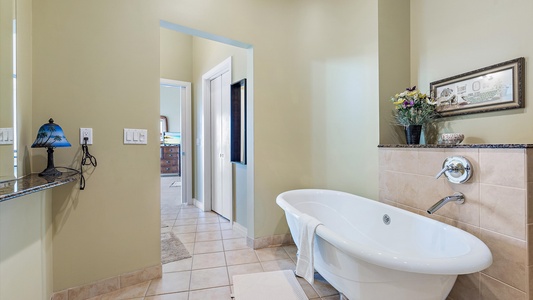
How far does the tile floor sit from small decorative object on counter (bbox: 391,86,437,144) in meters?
1.43

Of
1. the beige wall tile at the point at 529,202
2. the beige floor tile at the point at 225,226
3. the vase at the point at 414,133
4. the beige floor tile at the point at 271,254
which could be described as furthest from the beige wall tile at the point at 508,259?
the beige floor tile at the point at 225,226

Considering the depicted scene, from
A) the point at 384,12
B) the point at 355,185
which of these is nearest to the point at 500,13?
the point at 384,12

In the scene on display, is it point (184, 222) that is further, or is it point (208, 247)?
point (184, 222)

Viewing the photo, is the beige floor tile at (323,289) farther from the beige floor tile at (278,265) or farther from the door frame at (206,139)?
the door frame at (206,139)

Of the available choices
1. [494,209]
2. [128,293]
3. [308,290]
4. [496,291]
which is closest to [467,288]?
[496,291]

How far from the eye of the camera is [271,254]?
2301 millimetres

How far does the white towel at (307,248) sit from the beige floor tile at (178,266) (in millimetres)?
1114

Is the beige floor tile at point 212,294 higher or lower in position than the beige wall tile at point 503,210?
lower

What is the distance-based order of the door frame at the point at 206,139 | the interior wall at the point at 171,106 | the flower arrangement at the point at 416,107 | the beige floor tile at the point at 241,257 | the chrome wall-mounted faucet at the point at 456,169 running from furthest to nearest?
the interior wall at the point at 171,106
the door frame at the point at 206,139
the beige floor tile at the point at 241,257
the flower arrangement at the point at 416,107
the chrome wall-mounted faucet at the point at 456,169

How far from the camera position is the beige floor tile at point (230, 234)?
8.98 ft

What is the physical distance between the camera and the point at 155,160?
1.89 meters

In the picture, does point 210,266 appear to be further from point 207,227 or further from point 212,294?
point 207,227

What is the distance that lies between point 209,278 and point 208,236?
909mm

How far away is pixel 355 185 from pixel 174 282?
185 centimetres
